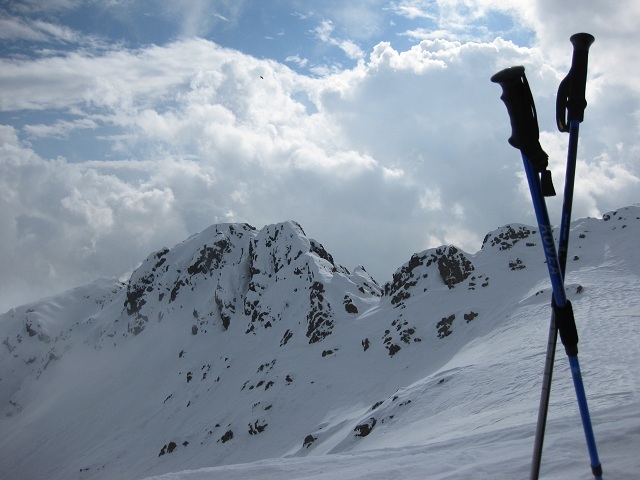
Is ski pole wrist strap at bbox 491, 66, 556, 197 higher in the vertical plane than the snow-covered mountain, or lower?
higher

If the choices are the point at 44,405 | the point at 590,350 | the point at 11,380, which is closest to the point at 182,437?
the point at 590,350

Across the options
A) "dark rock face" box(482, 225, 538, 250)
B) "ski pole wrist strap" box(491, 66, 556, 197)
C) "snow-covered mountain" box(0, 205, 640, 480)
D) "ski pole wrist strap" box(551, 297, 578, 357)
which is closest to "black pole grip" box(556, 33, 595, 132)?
"ski pole wrist strap" box(491, 66, 556, 197)

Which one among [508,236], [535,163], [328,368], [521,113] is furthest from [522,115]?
[508,236]

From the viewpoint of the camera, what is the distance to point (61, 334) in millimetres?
126188

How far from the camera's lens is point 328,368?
159 feet

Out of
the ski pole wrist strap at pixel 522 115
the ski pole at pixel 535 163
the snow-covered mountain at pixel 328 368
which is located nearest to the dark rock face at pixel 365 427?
the snow-covered mountain at pixel 328 368

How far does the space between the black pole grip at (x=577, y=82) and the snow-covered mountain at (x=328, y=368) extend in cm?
406

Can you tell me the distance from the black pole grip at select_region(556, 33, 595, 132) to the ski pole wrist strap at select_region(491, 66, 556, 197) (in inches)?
16.2

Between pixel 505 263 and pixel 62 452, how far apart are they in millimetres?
68737

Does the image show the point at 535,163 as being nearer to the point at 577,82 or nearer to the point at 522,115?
the point at 522,115

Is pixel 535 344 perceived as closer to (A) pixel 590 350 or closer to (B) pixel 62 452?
(A) pixel 590 350

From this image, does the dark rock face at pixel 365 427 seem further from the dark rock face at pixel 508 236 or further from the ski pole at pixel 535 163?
the dark rock face at pixel 508 236

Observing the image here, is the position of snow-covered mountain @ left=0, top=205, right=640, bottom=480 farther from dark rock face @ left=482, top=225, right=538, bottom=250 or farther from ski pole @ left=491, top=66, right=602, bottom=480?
ski pole @ left=491, top=66, right=602, bottom=480

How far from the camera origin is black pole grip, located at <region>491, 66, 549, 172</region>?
4.20 metres
